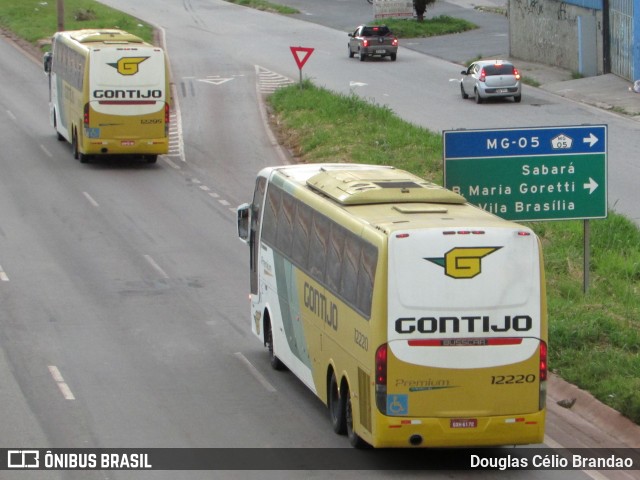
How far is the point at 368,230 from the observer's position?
15031mm

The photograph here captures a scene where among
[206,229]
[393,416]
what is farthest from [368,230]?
[206,229]

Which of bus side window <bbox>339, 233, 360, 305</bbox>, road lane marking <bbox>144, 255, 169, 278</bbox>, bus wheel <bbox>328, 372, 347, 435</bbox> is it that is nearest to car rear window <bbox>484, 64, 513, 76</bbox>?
road lane marking <bbox>144, 255, 169, 278</bbox>

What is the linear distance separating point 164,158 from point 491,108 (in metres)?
15.3

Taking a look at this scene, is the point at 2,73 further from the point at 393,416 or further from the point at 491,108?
the point at 393,416

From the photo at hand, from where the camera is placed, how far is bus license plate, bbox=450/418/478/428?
1462 centimetres

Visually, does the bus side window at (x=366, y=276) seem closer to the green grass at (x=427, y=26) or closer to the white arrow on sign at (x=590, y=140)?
the white arrow on sign at (x=590, y=140)

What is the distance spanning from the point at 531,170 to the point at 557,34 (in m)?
40.6

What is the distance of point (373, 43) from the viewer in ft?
212

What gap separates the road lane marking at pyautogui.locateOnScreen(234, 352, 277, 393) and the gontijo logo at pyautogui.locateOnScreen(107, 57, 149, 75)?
749 inches

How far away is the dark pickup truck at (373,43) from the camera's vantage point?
2539 inches

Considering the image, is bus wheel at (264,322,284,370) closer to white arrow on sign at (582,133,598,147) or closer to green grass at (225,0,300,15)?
white arrow on sign at (582,133,598,147)

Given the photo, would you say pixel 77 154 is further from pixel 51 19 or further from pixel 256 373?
pixel 51 19

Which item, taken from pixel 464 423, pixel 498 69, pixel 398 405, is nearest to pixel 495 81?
pixel 498 69

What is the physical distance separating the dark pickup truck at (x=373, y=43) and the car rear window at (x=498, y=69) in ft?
44.0
